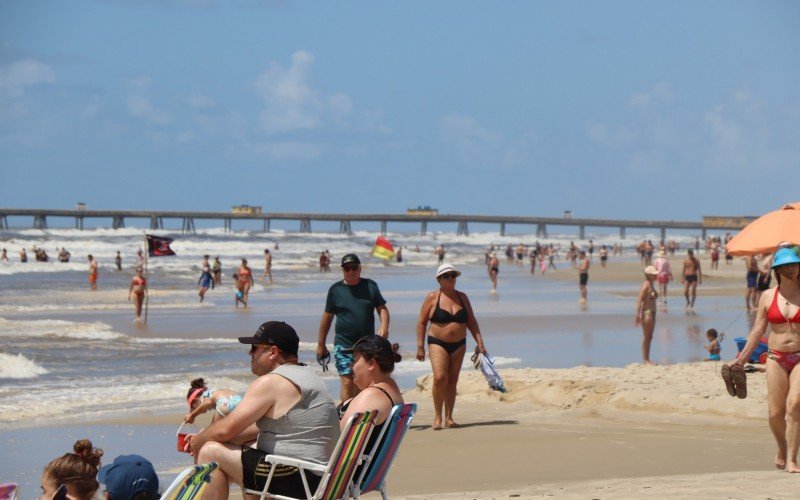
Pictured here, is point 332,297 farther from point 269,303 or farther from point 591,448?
point 269,303

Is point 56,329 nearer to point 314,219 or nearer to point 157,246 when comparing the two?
point 157,246

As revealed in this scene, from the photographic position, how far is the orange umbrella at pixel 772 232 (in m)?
10.5

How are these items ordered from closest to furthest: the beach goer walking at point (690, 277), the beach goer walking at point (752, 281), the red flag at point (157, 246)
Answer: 1. the beach goer walking at point (752, 281)
2. the red flag at point (157, 246)
3. the beach goer walking at point (690, 277)

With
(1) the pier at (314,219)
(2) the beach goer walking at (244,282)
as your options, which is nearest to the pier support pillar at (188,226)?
(1) the pier at (314,219)

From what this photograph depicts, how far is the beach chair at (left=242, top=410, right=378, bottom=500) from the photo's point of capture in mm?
4922

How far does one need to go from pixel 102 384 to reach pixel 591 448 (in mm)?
6504

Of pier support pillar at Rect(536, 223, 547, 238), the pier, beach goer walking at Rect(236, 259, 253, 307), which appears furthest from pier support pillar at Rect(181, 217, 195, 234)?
beach goer walking at Rect(236, 259, 253, 307)

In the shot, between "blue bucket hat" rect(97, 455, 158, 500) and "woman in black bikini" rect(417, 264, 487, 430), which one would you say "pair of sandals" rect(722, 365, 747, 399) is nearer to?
"woman in black bikini" rect(417, 264, 487, 430)

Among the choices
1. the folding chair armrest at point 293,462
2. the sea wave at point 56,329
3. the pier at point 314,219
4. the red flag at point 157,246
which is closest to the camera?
the folding chair armrest at point 293,462

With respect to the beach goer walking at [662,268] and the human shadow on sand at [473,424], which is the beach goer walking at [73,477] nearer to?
the human shadow on sand at [473,424]

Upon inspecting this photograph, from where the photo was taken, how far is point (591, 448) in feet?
26.7

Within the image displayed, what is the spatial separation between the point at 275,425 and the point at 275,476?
22 cm

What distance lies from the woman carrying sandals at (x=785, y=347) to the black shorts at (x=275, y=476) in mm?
2841

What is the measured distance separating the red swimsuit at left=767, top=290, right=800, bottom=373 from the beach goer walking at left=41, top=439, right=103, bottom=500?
150 inches
